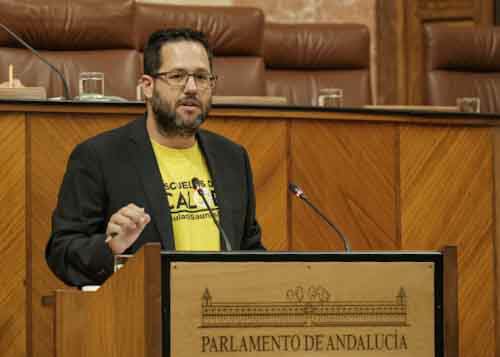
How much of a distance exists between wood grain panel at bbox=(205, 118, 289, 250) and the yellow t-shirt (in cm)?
69

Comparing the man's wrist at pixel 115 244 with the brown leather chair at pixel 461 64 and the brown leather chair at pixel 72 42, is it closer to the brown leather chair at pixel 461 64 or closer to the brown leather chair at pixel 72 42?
the brown leather chair at pixel 72 42

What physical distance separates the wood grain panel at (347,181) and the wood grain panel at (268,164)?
0.04 metres

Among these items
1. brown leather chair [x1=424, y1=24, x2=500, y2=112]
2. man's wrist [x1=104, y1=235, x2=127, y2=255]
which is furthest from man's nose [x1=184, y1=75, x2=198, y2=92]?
brown leather chair [x1=424, y1=24, x2=500, y2=112]

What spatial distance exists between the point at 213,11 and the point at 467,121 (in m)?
1.46

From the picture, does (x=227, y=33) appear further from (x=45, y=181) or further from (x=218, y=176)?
(x=218, y=176)

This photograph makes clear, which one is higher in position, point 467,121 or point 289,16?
point 289,16

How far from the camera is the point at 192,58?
254 cm

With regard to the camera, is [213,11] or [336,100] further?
[213,11]

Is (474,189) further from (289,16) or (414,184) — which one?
(289,16)

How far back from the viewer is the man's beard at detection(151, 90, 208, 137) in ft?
8.25

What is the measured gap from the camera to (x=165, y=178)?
8.18ft

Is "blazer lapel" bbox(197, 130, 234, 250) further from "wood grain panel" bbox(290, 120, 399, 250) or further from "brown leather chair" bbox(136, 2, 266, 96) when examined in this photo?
"brown leather chair" bbox(136, 2, 266, 96)

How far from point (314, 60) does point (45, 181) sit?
2.00m

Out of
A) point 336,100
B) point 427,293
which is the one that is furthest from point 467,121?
point 427,293
